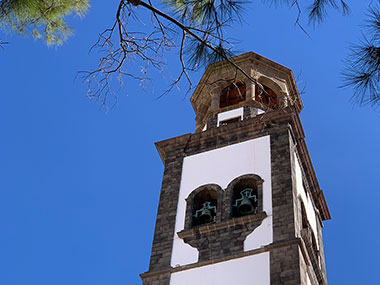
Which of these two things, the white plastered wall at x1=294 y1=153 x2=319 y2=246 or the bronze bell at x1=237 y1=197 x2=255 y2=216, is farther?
the white plastered wall at x1=294 y1=153 x2=319 y2=246

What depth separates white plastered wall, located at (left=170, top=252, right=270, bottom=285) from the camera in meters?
18.9

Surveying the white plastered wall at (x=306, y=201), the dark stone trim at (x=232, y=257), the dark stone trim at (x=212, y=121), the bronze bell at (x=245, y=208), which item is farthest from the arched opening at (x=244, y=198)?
the dark stone trim at (x=212, y=121)

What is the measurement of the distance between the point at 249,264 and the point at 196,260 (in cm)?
166

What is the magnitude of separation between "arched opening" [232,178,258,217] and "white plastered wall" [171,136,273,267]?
34cm

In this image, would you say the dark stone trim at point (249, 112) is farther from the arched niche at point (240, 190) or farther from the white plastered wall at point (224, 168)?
the arched niche at point (240, 190)

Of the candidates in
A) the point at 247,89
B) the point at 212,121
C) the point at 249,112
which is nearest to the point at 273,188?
the point at 249,112

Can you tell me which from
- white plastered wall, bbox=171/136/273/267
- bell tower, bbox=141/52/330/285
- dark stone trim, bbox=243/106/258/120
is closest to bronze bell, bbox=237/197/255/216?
bell tower, bbox=141/52/330/285

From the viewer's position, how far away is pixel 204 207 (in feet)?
74.1

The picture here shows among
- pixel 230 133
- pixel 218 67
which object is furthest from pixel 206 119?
pixel 218 67

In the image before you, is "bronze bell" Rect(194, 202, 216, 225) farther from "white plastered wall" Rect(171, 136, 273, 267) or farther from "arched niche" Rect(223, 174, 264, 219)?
"arched niche" Rect(223, 174, 264, 219)

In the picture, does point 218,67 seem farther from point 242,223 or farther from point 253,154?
point 253,154

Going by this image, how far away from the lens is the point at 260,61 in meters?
28.6

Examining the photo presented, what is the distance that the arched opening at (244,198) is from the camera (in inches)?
857

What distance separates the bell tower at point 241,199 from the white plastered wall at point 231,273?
1.1 inches
